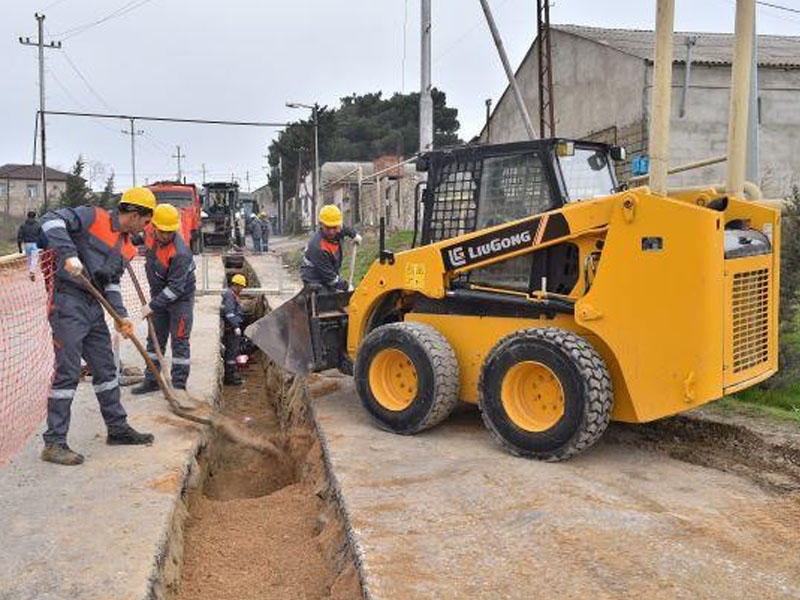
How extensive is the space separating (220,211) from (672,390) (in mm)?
27416

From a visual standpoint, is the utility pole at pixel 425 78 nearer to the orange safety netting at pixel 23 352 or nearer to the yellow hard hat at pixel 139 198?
the orange safety netting at pixel 23 352

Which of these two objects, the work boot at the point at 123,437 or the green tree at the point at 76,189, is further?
the green tree at the point at 76,189

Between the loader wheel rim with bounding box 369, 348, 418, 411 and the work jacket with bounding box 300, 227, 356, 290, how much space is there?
2.06 m

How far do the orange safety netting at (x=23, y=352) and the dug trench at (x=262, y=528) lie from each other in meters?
1.45

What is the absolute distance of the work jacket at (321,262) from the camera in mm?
8484

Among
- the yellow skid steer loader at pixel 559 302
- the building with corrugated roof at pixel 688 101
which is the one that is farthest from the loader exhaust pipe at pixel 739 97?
the building with corrugated roof at pixel 688 101

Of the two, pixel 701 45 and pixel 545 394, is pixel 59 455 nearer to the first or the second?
pixel 545 394

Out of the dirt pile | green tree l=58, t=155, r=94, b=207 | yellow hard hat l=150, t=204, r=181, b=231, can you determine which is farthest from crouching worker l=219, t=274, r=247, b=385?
green tree l=58, t=155, r=94, b=207

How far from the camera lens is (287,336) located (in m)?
7.60

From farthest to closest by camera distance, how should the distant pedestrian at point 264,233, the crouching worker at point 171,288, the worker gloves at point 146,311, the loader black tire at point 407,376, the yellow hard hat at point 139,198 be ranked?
the distant pedestrian at point 264,233 → the crouching worker at point 171,288 → the worker gloves at point 146,311 → the loader black tire at point 407,376 → the yellow hard hat at point 139,198

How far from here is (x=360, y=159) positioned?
68750 millimetres

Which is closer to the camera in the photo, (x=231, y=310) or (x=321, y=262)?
(x=321, y=262)

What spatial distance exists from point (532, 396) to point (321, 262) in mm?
3463

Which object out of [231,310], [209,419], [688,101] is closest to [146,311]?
[209,419]
